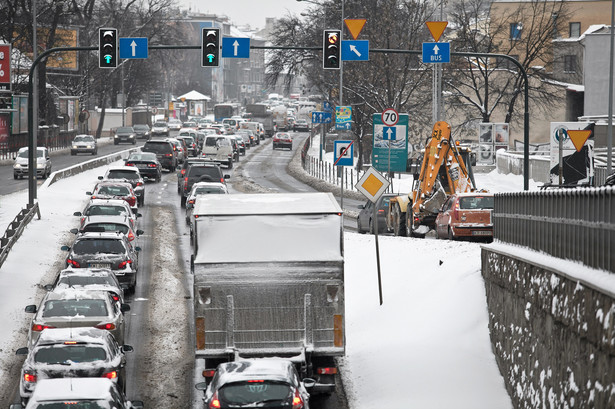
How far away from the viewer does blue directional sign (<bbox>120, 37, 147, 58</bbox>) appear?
3397cm

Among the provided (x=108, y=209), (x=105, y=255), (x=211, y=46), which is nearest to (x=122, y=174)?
(x=108, y=209)

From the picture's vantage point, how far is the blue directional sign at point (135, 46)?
3397 centimetres

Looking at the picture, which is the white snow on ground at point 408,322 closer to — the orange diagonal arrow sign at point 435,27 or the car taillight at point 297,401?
the car taillight at point 297,401

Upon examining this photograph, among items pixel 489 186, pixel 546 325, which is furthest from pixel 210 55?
pixel 489 186

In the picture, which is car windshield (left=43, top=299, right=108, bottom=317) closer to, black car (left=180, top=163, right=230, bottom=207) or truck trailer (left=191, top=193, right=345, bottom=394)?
truck trailer (left=191, top=193, right=345, bottom=394)

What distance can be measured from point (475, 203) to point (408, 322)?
31.1 feet

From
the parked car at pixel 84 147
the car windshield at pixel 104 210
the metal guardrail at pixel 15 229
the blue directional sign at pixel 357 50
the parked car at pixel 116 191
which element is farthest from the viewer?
the parked car at pixel 84 147

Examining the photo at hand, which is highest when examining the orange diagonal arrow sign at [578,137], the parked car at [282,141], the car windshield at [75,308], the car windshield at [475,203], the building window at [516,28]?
the building window at [516,28]

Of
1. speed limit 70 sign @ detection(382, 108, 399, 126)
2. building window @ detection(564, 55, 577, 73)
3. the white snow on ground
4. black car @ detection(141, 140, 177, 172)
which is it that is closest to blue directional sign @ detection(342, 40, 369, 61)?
speed limit 70 sign @ detection(382, 108, 399, 126)

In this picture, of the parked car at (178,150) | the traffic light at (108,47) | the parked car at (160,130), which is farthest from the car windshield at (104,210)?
the parked car at (160,130)

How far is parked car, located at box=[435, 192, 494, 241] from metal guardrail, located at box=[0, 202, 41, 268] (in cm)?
1174

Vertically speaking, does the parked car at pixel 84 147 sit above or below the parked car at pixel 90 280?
above

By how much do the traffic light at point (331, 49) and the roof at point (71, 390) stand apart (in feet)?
67.7

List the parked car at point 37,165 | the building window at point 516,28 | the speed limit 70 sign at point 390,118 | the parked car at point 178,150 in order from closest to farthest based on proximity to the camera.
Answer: the speed limit 70 sign at point 390,118 < the parked car at point 37,165 < the parked car at point 178,150 < the building window at point 516,28
